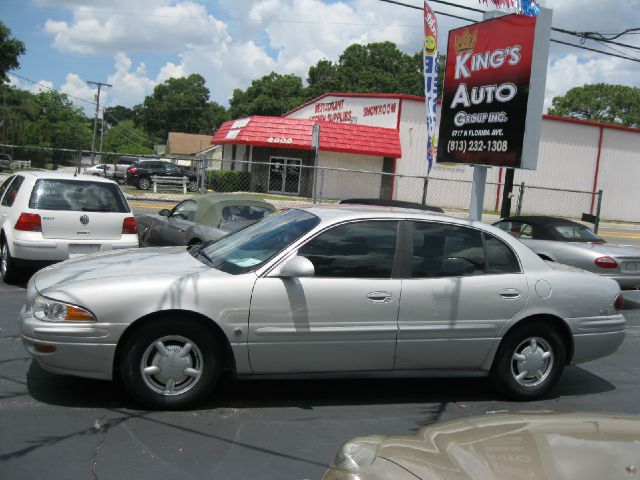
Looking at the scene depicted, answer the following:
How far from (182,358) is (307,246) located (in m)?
1.21

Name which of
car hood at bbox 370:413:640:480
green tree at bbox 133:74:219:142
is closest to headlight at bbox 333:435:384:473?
car hood at bbox 370:413:640:480

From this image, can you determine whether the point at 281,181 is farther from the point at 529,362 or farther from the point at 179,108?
the point at 179,108

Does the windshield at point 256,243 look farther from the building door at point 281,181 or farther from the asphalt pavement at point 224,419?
the building door at point 281,181

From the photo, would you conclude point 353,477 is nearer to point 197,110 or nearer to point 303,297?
point 303,297

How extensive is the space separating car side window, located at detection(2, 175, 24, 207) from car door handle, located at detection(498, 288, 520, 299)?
21.5 feet

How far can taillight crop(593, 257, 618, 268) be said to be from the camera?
970cm

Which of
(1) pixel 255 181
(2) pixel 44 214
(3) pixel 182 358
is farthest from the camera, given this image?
(1) pixel 255 181

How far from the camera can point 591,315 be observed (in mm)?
5523

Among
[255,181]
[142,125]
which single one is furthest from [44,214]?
[142,125]

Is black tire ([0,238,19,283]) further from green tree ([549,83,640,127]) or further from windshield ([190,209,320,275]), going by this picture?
green tree ([549,83,640,127])

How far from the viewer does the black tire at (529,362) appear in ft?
17.5

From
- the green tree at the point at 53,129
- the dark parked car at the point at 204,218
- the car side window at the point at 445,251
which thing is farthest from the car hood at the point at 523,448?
the green tree at the point at 53,129

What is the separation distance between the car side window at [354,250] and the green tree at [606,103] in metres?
74.9

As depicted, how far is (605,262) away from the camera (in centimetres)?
972
